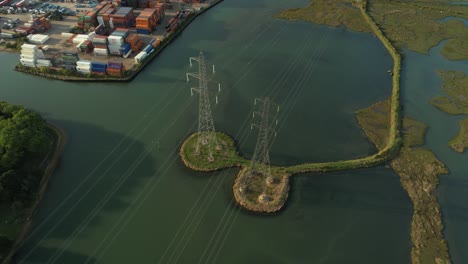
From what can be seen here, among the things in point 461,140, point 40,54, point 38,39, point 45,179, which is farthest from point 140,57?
point 461,140

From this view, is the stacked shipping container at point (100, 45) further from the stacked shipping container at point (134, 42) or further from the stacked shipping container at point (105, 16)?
the stacked shipping container at point (105, 16)

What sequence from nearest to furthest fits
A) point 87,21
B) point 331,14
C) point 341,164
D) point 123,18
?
point 341,164
point 123,18
point 87,21
point 331,14

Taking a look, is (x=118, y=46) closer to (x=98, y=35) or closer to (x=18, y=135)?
(x=98, y=35)

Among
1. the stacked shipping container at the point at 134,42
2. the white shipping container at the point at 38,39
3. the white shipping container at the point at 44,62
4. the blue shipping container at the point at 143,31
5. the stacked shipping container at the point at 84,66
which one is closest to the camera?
the stacked shipping container at the point at 84,66

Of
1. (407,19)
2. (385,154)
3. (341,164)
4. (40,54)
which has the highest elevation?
(407,19)

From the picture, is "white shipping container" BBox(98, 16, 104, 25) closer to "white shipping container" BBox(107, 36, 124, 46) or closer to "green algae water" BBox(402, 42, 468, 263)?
"white shipping container" BBox(107, 36, 124, 46)

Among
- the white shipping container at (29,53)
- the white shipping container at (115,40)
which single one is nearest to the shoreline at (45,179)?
the white shipping container at (29,53)
